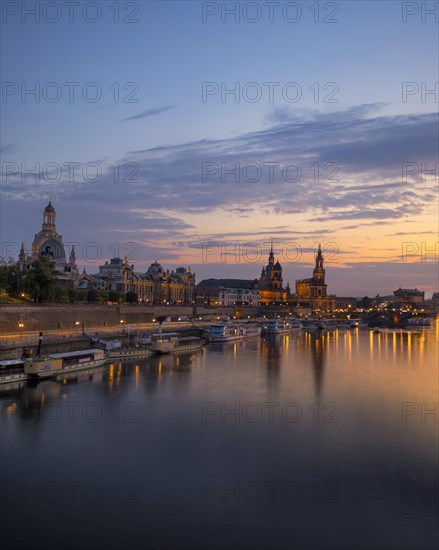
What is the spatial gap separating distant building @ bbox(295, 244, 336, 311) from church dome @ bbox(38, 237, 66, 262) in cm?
8714

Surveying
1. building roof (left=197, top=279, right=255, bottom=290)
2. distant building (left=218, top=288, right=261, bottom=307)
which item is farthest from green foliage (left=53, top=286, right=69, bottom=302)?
building roof (left=197, top=279, right=255, bottom=290)

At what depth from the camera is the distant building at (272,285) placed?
493 ft

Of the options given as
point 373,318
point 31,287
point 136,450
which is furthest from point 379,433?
point 373,318

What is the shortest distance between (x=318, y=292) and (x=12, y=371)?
139 metres

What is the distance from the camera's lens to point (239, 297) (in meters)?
138

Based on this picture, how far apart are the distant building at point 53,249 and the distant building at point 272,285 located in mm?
70720

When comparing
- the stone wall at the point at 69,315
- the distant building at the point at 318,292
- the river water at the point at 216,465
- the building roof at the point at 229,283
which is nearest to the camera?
the river water at the point at 216,465

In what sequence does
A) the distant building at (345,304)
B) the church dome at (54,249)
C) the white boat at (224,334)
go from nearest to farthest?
the white boat at (224,334)
the church dome at (54,249)
the distant building at (345,304)

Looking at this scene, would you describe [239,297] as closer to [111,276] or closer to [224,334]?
[111,276]

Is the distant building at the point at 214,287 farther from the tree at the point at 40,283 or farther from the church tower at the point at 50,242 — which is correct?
the tree at the point at 40,283

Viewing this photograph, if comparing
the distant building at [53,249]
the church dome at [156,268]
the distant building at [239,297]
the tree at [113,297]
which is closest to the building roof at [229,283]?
the distant building at [239,297]

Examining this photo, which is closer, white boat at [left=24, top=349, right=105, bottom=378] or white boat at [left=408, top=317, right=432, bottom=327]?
white boat at [left=24, top=349, right=105, bottom=378]

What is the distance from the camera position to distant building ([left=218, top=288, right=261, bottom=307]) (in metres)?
132

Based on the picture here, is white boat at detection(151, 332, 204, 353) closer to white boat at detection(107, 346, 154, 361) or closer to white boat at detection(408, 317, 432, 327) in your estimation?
white boat at detection(107, 346, 154, 361)
